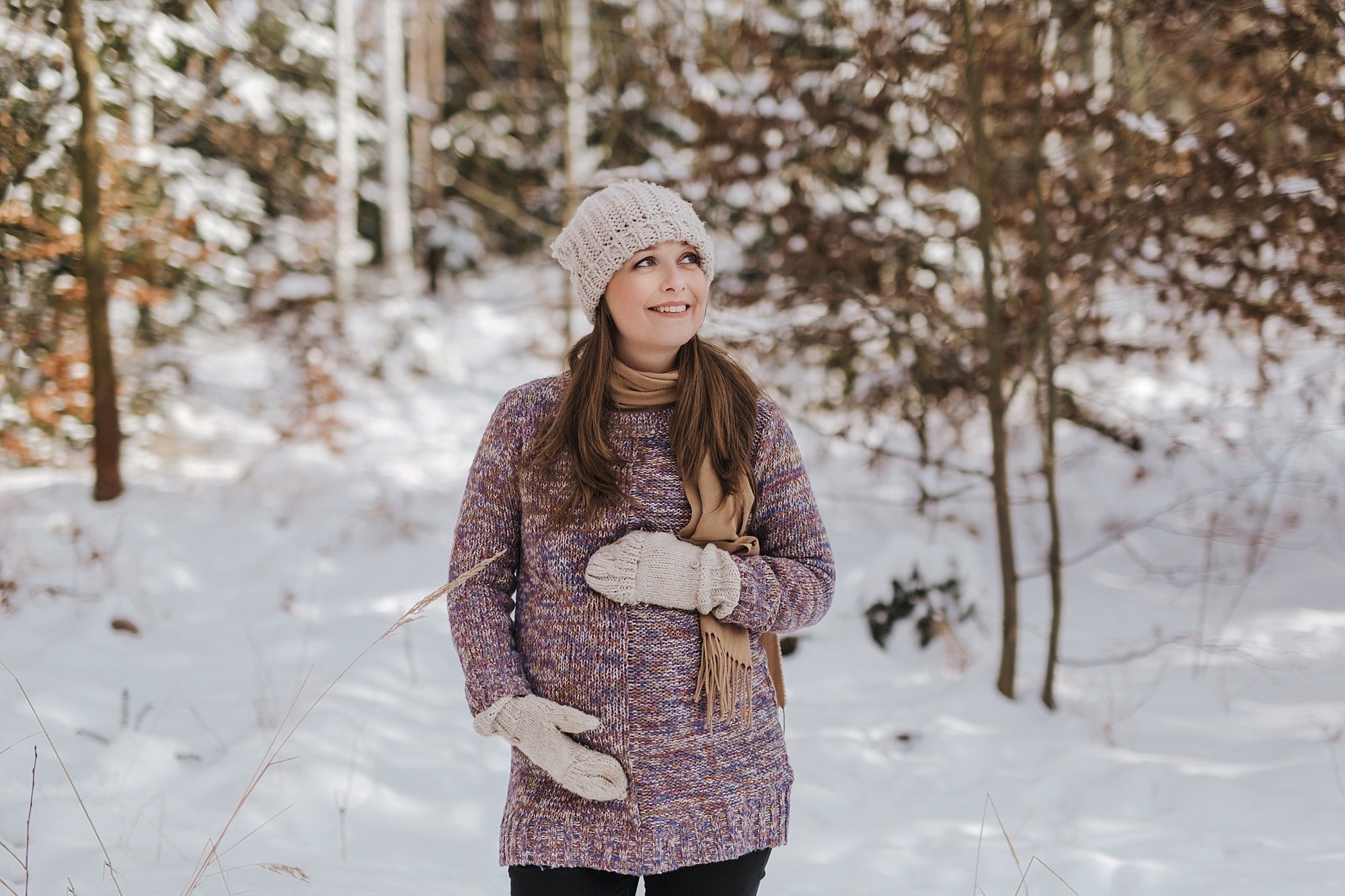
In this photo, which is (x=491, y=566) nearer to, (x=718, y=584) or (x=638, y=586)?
(x=638, y=586)

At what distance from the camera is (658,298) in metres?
1.77

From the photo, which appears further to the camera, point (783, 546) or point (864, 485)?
point (864, 485)

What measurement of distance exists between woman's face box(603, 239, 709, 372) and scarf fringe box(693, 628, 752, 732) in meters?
0.52

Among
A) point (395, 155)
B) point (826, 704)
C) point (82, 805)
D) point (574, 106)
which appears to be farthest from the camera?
point (395, 155)

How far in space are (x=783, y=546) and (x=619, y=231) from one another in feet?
2.09

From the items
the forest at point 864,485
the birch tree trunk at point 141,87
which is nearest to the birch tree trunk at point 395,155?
the forest at point 864,485

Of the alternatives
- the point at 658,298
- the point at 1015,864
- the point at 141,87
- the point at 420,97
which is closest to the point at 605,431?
the point at 658,298

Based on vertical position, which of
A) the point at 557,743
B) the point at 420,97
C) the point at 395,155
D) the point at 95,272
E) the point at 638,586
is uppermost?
the point at 420,97

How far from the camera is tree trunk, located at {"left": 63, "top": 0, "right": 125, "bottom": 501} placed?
5422mm

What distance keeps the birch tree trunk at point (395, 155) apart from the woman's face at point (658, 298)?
11791mm

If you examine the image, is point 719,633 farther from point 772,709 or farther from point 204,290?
point 204,290

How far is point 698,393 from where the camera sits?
1786 millimetres

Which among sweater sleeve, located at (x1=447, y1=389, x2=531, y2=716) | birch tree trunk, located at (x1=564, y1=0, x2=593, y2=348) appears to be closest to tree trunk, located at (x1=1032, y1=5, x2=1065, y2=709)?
sweater sleeve, located at (x1=447, y1=389, x2=531, y2=716)

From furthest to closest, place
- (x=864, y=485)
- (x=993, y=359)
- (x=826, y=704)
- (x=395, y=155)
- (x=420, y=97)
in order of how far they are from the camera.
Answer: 1. (x=420, y=97)
2. (x=395, y=155)
3. (x=864, y=485)
4. (x=826, y=704)
5. (x=993, y=359)
